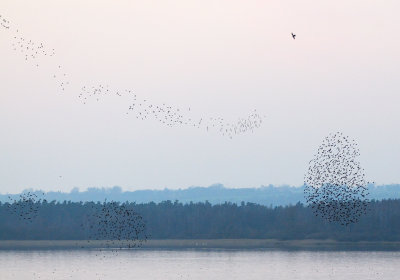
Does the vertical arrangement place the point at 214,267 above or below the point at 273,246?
below

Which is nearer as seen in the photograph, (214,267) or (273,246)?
(214,267)

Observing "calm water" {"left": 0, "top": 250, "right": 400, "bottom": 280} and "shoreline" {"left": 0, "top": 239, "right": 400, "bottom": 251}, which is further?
"shoreline" {"left": 0, "top": 239, "right": 400, "bottom": 251}

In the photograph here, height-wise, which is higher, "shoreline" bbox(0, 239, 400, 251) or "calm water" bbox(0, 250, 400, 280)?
"shoreline" bbox(0, 239, 400, 251)

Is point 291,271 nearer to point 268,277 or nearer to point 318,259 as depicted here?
point 268,277

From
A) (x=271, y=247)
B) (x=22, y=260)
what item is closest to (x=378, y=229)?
(x=271, y=247)

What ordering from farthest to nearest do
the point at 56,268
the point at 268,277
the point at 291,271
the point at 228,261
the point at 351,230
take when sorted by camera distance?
the point at 351,230 → the point at 228,261 → the point at 56,268 → the point at 291,271 → the point at 268,277

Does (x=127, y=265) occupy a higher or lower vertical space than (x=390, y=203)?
lower

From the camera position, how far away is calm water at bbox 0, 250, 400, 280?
104 m

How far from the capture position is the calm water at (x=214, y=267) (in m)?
104

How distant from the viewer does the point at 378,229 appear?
7293 inches

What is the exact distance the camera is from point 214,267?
391 feet

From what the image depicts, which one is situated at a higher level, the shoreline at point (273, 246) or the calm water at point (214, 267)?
the shoreline at point (273, 246)

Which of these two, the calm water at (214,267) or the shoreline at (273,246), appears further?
the shoreline at (273,246)

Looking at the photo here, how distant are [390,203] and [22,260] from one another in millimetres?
84379
